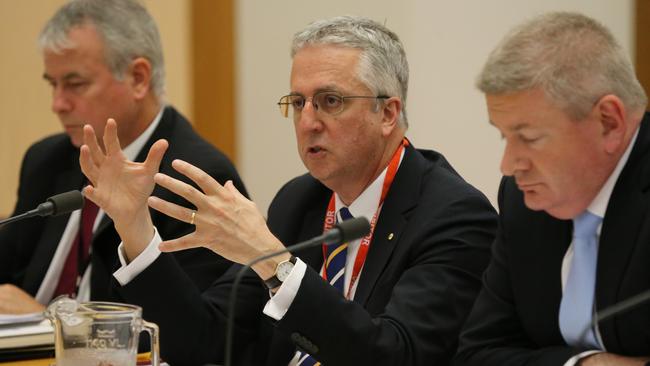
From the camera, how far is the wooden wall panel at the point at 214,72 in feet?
17.3

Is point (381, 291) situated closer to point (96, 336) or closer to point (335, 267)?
point (335, 267)

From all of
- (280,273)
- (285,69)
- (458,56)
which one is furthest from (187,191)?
(285,69)

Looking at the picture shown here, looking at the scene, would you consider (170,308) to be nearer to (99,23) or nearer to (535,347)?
(535,347)

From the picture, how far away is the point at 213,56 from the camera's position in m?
5.33

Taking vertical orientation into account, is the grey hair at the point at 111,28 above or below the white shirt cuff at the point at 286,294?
above

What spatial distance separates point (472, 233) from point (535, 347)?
0.38 metres

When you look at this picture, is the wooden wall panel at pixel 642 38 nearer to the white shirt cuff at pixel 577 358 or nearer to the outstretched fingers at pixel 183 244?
the white shirt cuff at pixel 577 358

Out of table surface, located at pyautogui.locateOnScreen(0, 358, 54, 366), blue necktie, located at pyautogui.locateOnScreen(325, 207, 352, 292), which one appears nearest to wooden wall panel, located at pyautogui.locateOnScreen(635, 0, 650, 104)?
blue necktie, located at pyautogui.locateOnScreen(325, 207, 352, 292)

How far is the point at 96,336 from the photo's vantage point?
7.45 ft

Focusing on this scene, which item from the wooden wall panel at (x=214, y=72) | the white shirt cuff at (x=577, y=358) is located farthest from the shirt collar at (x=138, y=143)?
the white shirt cuff at (x=577, y=358)

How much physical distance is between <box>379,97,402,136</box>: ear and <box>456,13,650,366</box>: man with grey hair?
0.64 meters

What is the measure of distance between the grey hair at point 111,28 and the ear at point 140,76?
0.06 feet

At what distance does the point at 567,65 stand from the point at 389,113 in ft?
2.69

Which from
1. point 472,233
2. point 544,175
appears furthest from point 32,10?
point 544,175
